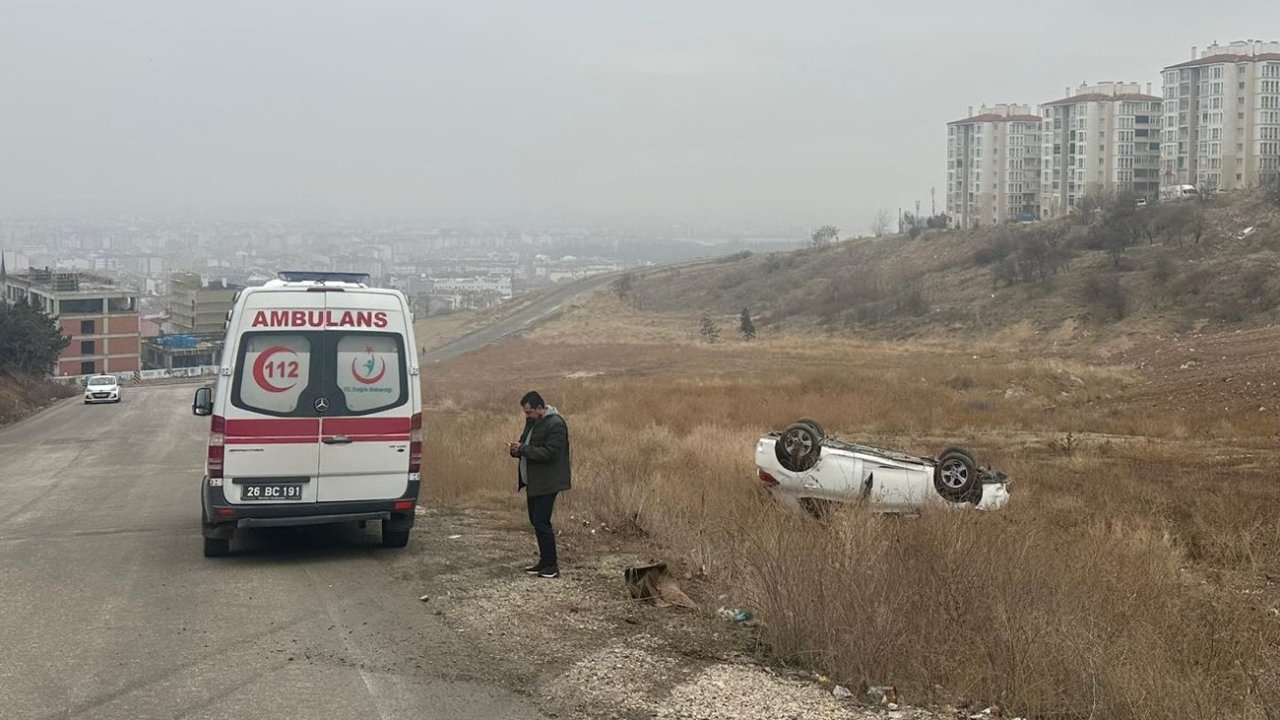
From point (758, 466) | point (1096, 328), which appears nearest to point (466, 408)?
point (758, 466)

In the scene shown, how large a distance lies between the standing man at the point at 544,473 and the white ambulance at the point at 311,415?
1.25m

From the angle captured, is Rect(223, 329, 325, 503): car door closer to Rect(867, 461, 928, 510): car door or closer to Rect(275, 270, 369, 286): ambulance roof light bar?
Rect(275, 270, 369, 286): ambulance roof light bar

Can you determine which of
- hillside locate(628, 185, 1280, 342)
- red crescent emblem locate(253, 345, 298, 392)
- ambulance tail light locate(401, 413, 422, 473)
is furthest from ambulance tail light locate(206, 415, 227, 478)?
hillside locate(628, 185, 1280, 342)

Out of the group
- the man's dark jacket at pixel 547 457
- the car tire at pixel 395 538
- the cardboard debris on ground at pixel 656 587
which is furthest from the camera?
the car tire at pixel 395 538

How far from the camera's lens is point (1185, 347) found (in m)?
42.4

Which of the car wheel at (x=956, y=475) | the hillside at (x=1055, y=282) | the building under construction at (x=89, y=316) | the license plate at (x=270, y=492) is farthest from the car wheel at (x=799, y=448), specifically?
the building under construction at (x=89, y=316)

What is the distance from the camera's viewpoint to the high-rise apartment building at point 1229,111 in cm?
10944

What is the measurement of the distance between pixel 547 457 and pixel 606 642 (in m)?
2.36

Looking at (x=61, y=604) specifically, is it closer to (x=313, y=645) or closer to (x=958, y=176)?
(x=313, y=645)

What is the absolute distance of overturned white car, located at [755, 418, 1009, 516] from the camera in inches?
505

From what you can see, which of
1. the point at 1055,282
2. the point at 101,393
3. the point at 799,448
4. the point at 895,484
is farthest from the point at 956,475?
the point at 1055,282

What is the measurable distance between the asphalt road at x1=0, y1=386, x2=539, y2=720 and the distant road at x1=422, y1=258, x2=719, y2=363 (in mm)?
55518

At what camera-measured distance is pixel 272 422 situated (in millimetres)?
10070

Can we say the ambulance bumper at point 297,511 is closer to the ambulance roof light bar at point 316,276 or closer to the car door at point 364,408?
the car door at point 364,408
